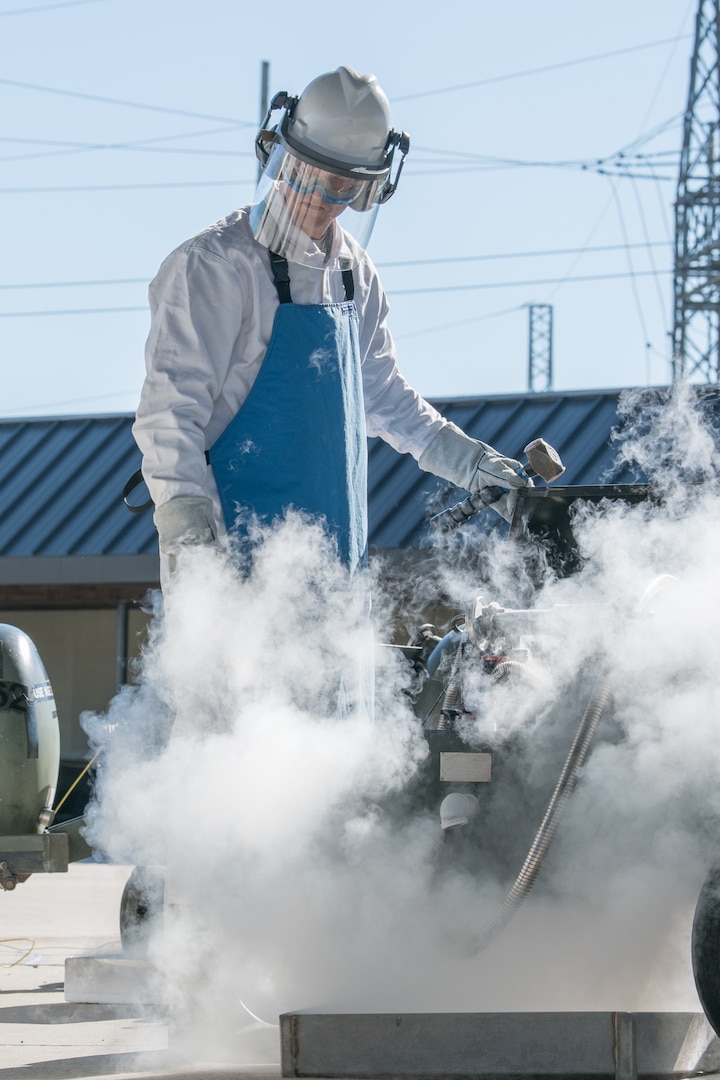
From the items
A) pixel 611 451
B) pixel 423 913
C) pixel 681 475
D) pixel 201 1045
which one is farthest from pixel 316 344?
pixel 611 451

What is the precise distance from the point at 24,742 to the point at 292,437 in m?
1.69

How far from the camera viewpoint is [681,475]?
3.37 metres

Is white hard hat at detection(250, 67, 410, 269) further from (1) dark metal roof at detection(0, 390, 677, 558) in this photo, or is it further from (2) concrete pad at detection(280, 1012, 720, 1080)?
(1) dark metal roof at detection(0, 390, 677, 558)

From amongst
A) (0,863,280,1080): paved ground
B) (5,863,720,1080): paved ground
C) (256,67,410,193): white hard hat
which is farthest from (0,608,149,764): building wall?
(256,67,410,193): white hard hat

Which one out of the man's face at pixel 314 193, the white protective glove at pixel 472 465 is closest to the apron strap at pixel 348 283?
the man's face at pixel 314 193

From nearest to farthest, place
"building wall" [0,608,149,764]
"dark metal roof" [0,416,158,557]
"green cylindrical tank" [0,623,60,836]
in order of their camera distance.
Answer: "green cylindrical tank" [0,623,60,836], "dark metal roof" [0,416,158,557], "building wall" [0,608,149,764]

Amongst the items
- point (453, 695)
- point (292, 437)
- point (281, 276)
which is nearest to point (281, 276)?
point (281, 276)

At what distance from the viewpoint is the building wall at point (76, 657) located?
41.0 ft

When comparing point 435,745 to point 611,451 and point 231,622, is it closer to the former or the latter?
point 231,622

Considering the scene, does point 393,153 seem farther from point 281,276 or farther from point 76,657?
point 76,657

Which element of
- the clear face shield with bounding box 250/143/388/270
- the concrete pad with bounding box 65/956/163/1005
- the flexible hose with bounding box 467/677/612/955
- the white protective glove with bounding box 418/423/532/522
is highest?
the clear face shield with bounding box 250/143/388/270

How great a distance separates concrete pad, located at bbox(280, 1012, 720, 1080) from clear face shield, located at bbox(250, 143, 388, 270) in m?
1.79

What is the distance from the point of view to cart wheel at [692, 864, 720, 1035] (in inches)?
98.4

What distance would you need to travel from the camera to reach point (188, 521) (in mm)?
3111
